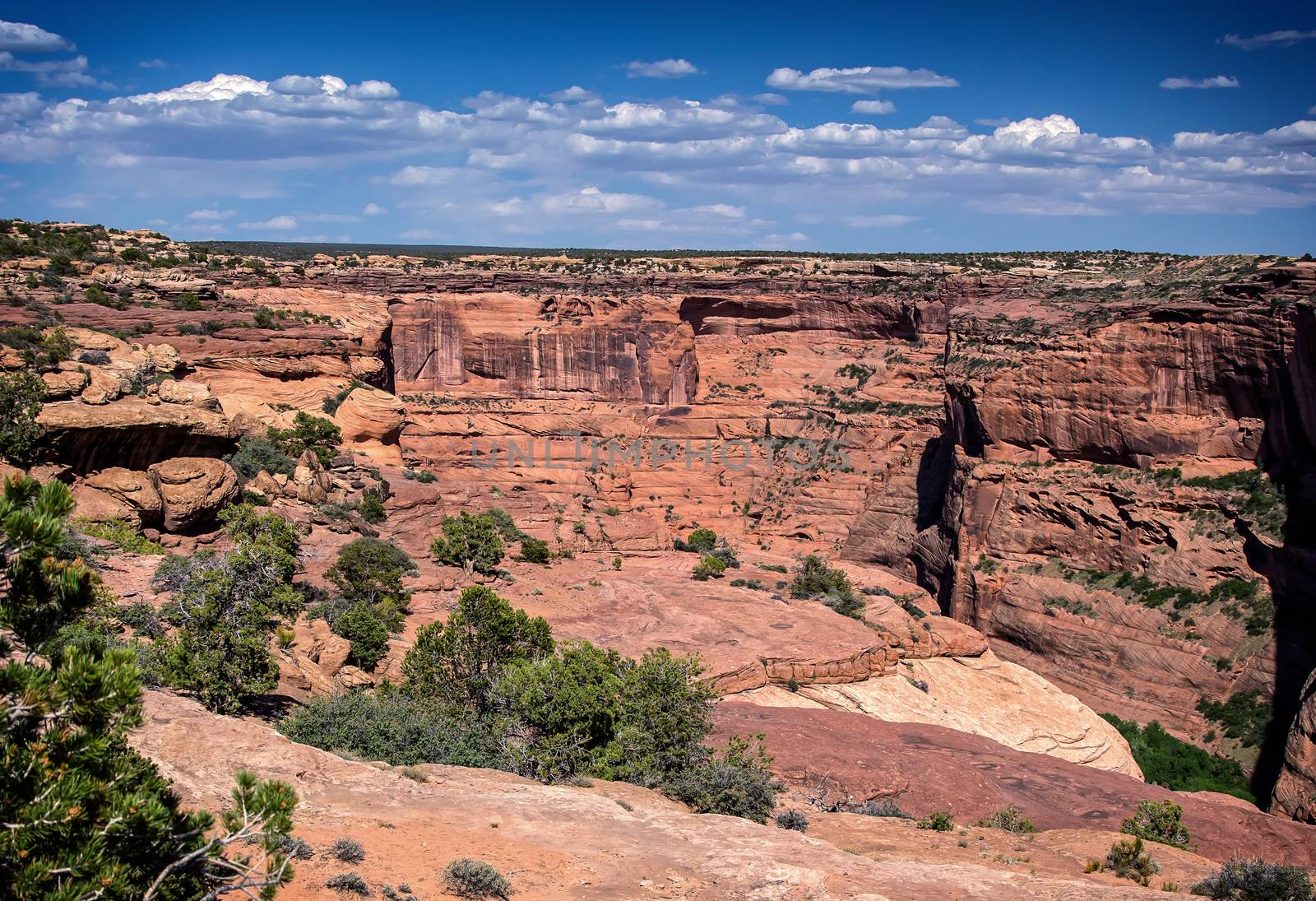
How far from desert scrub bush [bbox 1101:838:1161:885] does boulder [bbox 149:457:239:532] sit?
1843 cm

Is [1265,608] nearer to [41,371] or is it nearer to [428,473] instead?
[428,473]

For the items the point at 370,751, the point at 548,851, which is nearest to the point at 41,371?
the point at 370,751

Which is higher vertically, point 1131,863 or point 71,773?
point 71,773

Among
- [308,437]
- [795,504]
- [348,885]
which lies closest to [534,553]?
[308,437]

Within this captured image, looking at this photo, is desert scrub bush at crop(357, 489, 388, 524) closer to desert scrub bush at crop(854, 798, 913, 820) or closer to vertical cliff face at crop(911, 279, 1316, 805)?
desert scrub bush at crop(854, 798, 913, 820)

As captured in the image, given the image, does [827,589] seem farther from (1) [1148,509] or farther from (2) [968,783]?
(1) [1148,509]

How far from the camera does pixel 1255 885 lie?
513 inches

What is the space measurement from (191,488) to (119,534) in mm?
2516

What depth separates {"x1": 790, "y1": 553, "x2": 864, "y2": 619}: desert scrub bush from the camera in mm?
30656

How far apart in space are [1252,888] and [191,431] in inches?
830

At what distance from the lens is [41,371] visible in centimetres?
2100

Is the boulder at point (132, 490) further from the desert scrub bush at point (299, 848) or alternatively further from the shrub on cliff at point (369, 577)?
the desert scrub bush at point (299, 848)

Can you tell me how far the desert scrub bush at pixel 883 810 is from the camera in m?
17.3

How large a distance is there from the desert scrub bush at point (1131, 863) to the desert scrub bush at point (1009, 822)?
240cm
